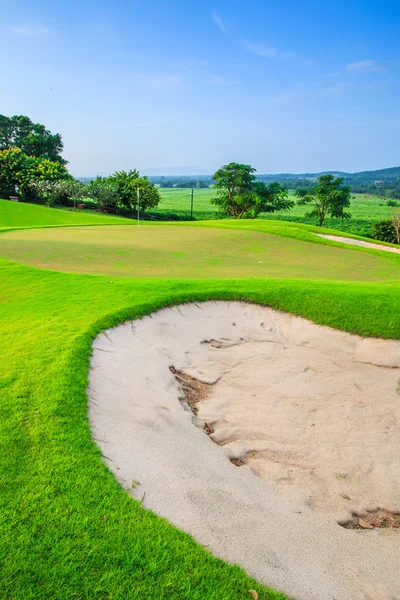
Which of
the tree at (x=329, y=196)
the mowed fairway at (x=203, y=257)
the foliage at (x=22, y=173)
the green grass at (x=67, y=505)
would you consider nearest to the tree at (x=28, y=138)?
the foliage at (x=22, y=173)

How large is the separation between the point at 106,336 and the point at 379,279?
7.87 m

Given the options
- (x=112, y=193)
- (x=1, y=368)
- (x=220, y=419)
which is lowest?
(x=220, y=419)

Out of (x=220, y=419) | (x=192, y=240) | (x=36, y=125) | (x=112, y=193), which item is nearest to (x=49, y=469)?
(x=220, y=419)

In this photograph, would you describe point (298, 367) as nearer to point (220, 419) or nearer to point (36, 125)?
point (220, 419)

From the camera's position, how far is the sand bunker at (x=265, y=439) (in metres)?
2.84

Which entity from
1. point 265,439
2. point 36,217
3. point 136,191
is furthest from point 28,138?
point 265,439

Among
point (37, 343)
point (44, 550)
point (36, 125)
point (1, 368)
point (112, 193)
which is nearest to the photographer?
point (44, 550)

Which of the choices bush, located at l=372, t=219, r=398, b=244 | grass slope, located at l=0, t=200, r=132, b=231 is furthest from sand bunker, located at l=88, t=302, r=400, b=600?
bush, located at l=372, t=219, r=398, b=244

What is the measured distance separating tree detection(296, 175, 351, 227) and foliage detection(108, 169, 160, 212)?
20180 mm

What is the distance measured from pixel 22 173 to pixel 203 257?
1673 inches

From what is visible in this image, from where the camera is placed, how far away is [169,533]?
2697 millimetres

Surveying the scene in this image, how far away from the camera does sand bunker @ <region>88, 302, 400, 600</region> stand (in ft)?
9.30

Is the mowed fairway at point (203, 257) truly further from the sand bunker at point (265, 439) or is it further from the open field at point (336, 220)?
the open field at point (336, 220)

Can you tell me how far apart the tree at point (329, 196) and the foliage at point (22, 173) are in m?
32.7
